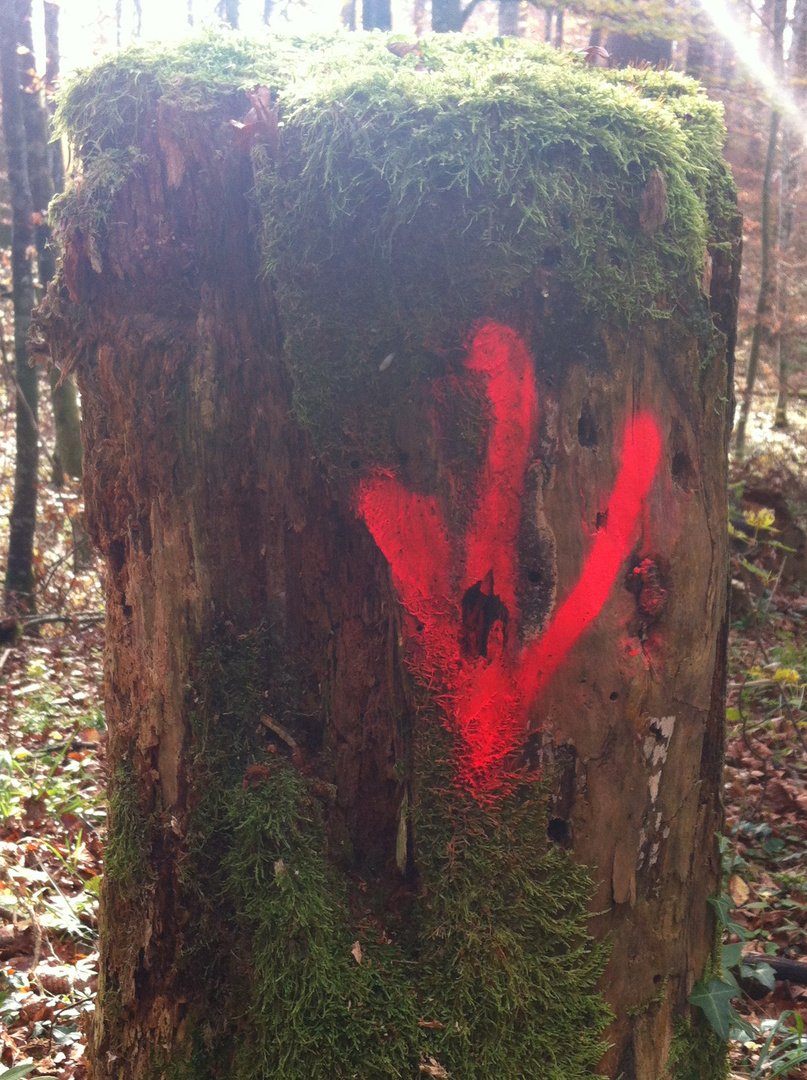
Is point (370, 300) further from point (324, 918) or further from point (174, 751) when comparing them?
point (324, 918)

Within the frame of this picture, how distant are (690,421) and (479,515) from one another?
2.01ft

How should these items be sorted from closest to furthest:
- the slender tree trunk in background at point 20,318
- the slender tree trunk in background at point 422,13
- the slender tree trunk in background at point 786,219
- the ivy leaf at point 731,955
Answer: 1. the ivy leaf at point 731,955
2. the slender tree trunk in background at point 20,318
3. the slender tree trunk in background at point 786,219
4. the slender tree trunk in background at point 422,13

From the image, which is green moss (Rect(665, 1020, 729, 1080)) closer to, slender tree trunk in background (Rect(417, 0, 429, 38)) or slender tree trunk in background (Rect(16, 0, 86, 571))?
slender tree trunk in background (Rect(16, 0, 86, 571))

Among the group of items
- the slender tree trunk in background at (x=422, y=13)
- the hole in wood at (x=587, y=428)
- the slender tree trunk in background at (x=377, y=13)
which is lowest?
the hole in wood at (x=587, y=428)

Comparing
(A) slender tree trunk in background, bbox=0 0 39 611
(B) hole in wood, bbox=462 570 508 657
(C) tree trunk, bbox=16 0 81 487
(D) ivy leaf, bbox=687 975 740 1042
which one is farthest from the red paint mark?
(A) slender tree trunk in background, bbox=0 0 39 611

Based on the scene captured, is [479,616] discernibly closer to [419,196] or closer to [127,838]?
[419,196]

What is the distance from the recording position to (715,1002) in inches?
87.8

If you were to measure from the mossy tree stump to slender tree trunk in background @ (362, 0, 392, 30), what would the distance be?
4.80 m

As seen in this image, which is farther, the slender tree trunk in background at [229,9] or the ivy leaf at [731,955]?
the slender tree trunk in background at [229,9]

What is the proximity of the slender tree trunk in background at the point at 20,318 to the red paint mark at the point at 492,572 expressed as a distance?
673 centimetres

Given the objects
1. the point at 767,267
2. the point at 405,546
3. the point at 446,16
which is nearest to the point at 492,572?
the point at 405,546

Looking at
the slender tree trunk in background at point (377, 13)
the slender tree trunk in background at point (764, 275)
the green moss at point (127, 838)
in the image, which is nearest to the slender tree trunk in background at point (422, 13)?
the slender tree trunk in background at point (764, 275)

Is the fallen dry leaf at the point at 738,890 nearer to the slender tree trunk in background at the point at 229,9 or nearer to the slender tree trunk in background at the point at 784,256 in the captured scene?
the slender tree trunk in background at the point at 784,256

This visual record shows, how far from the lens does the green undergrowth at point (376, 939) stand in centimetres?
204
